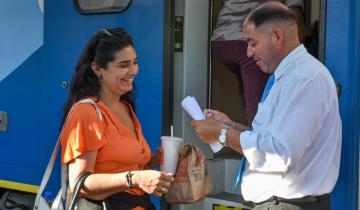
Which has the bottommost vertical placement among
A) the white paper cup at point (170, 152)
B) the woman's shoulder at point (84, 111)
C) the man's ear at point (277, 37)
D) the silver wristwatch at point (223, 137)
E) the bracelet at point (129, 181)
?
the bracelet at point (129, 181)

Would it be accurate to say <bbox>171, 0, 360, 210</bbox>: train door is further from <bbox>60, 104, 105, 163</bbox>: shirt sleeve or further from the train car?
<bbox>60, 104, 105, 163</bbox>: shirt sleeve

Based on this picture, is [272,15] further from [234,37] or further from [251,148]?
[234,37]

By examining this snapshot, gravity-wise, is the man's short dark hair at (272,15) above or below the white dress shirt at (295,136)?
above

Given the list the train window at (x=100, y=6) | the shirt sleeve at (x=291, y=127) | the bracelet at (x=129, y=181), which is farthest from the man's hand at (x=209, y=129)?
the train window at (x=100, y=6)

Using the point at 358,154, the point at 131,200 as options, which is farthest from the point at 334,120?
the point at 131,200

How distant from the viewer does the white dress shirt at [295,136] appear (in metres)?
1.99

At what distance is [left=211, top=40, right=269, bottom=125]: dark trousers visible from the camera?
10.1 feet

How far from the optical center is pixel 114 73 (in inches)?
92.0

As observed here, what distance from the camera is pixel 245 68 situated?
10.4 feet

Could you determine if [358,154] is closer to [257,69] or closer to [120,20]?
[257,69]

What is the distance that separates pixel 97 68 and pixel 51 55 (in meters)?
1.33

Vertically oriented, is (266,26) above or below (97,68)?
above

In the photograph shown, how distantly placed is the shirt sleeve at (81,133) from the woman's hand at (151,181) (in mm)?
211

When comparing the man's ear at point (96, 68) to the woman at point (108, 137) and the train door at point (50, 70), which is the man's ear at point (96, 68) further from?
the train door at point (50, 70)
